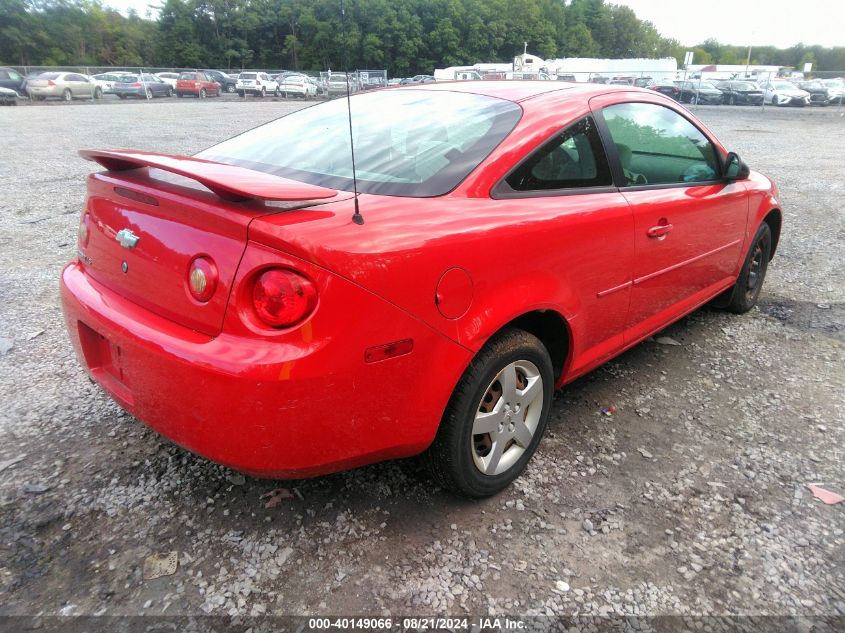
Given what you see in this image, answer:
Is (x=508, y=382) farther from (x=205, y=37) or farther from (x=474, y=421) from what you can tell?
(x=205, y=37)

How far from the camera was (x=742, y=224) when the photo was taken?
12.3ft

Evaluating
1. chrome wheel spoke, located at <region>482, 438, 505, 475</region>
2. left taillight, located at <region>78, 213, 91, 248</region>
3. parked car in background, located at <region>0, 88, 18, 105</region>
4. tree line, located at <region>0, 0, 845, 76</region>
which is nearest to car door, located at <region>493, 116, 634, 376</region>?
chrome wheel spoke, located at <region>482, 438, 505, 475</region>

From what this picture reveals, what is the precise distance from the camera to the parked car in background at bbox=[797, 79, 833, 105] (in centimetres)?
3100

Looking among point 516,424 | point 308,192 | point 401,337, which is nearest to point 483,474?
point 516,424

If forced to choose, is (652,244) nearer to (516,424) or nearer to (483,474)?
(516,424)

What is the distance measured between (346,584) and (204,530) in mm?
594

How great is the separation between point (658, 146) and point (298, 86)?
121 feet

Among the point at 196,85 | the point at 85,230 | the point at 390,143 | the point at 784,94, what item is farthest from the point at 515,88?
the point at 196,85

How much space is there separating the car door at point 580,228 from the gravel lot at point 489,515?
57cm

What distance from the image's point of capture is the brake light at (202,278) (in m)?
1.75

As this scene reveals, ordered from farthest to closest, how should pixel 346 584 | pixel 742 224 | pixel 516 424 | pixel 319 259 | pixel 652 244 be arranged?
pixel 742 224 → pixel 652 244 → pixel 516 424 → pixel 346 584 → pixel 319 259

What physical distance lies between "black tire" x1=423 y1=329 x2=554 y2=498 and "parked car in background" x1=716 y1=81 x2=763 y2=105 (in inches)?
1393

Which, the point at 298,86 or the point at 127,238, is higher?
the point at 298,86

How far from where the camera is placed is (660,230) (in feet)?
9.41
